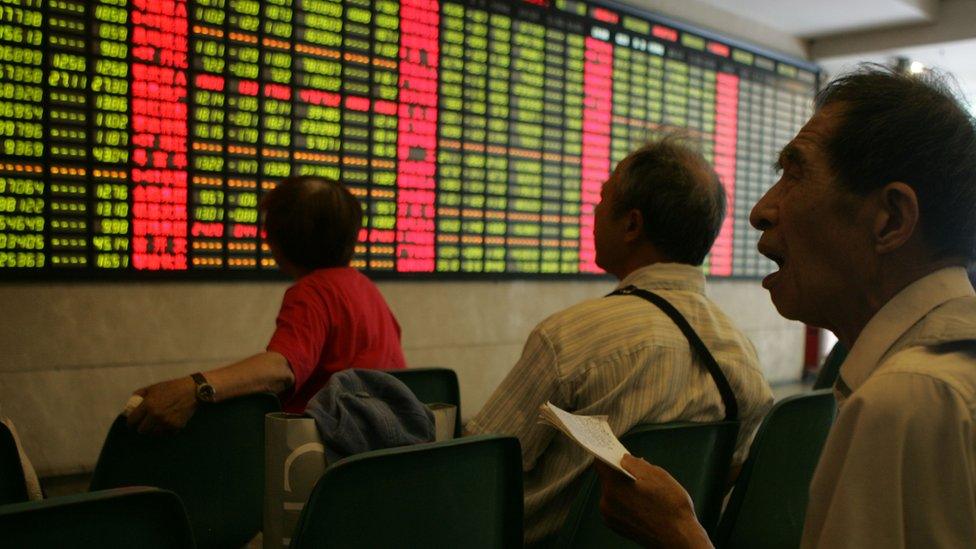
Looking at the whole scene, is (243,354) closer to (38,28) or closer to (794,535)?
(38,28)

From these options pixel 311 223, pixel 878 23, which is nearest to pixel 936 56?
pixel 878 23

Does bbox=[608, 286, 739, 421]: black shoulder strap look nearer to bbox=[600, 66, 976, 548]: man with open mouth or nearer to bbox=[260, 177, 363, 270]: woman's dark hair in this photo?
bbox=[600, 66, 976, 548]: man with open mouth

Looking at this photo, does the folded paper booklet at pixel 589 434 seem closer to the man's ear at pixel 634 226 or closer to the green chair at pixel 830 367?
the man's ear at pixel 634 226

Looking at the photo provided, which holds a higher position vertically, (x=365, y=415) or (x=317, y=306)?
(x=317, y=306)

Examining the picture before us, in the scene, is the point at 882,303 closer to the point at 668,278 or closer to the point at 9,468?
the point at 668,278

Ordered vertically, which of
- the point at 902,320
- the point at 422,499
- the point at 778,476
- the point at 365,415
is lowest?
the point at 778,476

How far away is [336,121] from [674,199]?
2.09 m

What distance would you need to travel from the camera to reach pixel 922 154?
947mm

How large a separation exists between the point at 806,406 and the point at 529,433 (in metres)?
0.63

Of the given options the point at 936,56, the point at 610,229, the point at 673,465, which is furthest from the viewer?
the point at 936,56

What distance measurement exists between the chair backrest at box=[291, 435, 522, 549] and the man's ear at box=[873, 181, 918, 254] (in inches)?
25.0

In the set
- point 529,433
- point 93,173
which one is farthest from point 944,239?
point 93,173

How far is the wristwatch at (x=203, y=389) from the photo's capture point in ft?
5.90

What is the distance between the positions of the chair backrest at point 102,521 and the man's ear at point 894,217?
84 cm
